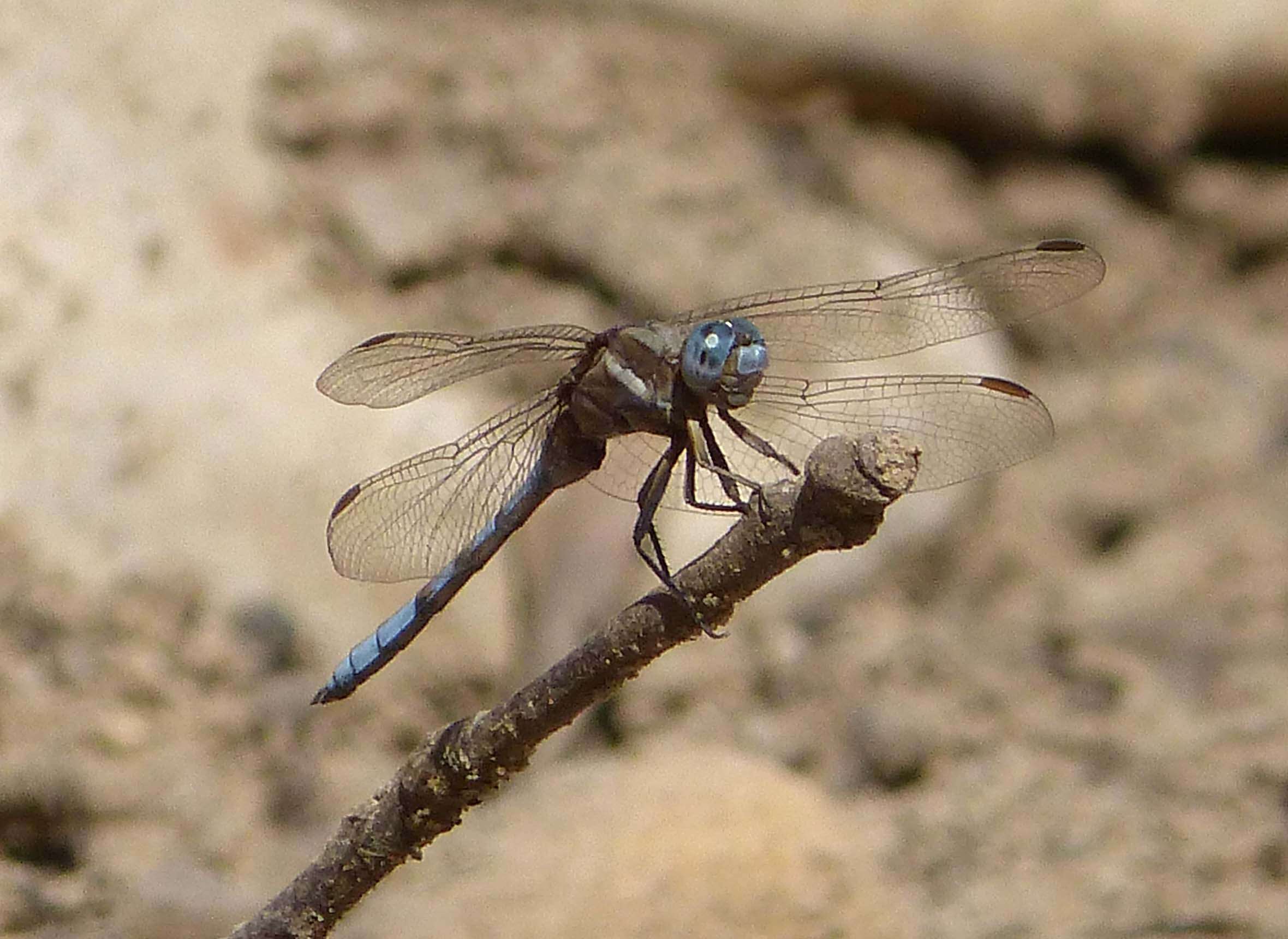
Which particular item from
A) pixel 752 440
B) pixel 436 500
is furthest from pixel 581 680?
pixel 436 500

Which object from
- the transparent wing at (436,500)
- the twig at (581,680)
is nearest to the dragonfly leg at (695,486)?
the transparent wing at (436,500)

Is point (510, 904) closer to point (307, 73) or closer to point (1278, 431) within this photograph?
point (307, 73)

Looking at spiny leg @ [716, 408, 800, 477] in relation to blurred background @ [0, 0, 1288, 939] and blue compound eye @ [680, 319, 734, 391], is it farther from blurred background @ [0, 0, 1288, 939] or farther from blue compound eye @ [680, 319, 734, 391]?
blurred background @ [0, 0, 1288, 939]

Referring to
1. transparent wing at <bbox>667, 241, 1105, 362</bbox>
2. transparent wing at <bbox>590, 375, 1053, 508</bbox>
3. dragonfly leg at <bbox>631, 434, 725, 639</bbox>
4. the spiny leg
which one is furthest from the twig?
transparent wing at <bbox>667, 241, 1105, 362</bbox>

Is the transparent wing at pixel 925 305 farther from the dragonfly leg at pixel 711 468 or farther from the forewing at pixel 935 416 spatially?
the dragonfly leg at pixel 711 468

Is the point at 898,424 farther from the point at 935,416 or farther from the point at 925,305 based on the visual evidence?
the point at 925,305

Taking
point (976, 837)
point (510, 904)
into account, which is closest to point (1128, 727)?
point (976, 837)

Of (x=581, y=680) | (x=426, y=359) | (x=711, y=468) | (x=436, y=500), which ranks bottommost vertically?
(x=581, y=680)

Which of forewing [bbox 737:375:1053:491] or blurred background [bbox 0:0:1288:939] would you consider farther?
blurred background [bbox 0:0:1288:939]
